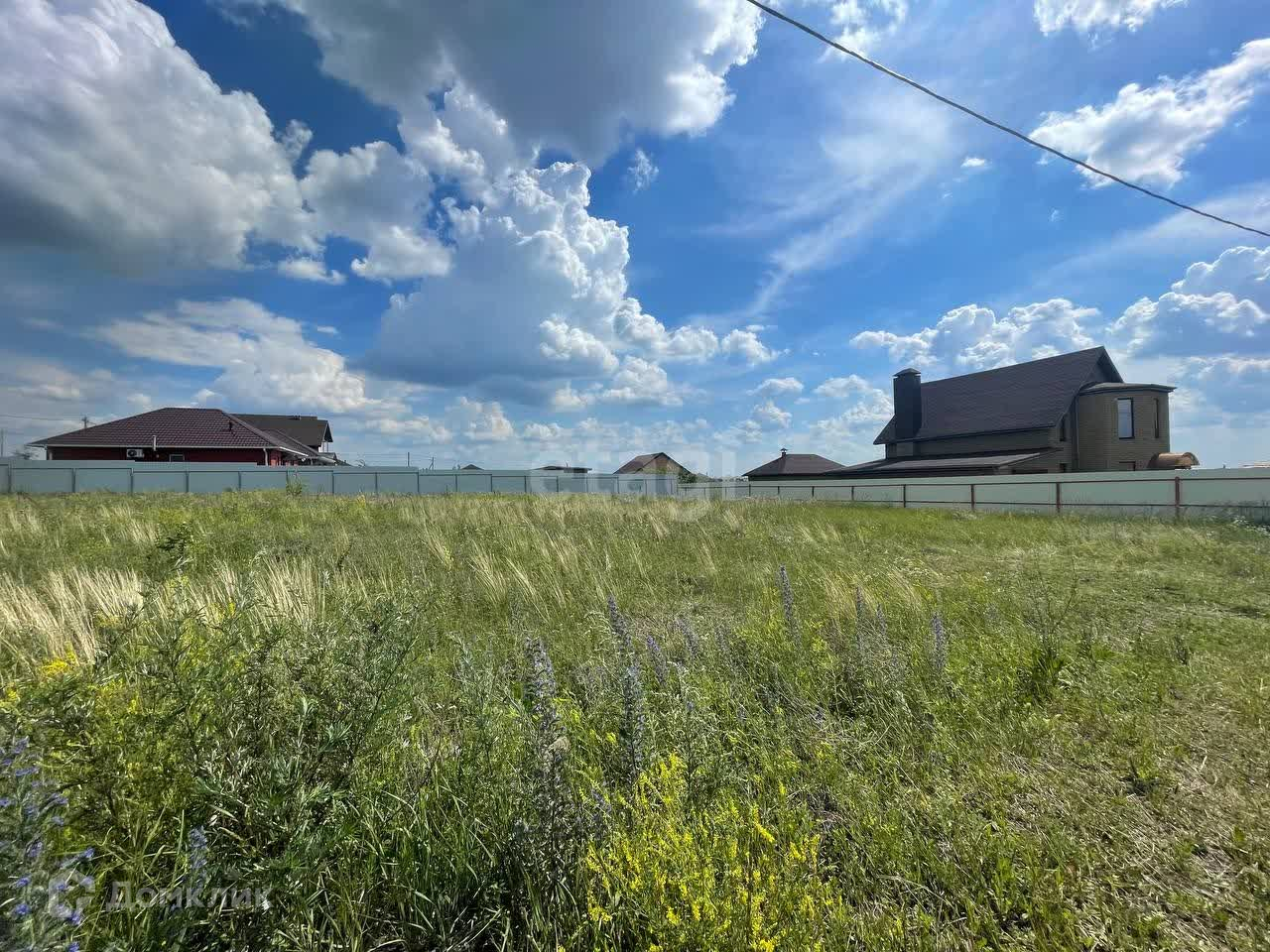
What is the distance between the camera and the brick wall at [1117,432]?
23.0 m

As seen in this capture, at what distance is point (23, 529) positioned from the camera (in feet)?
21.7

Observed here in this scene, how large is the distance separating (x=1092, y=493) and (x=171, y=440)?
1740 inches

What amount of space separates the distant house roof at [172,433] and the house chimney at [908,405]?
39769 mm

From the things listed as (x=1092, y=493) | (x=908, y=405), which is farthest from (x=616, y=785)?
(x=908, y=405)

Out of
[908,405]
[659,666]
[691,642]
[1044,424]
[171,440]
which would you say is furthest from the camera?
[908,405]

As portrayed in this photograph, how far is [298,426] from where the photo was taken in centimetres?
4412

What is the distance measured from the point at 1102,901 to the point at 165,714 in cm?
289

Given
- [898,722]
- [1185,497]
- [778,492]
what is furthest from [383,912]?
[778,492]

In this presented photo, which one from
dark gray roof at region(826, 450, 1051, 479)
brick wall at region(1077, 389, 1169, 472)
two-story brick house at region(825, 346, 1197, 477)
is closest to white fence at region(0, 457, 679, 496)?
dark gray roof at region(826, 450, 1051, 479)

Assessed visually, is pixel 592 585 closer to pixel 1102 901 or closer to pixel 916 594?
pixel 916 594

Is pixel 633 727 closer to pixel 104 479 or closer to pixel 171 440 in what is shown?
pixel 104 479

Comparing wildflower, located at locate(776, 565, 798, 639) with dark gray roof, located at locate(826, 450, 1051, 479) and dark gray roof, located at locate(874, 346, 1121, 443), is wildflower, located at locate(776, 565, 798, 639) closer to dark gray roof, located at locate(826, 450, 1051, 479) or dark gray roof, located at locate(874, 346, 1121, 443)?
dark gray roof, located at locate(826, 450, 1051, 479)

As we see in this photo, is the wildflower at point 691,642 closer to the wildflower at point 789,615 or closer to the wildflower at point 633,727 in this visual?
the wildflower at point 789,615

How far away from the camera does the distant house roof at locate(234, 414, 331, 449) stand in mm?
42281
